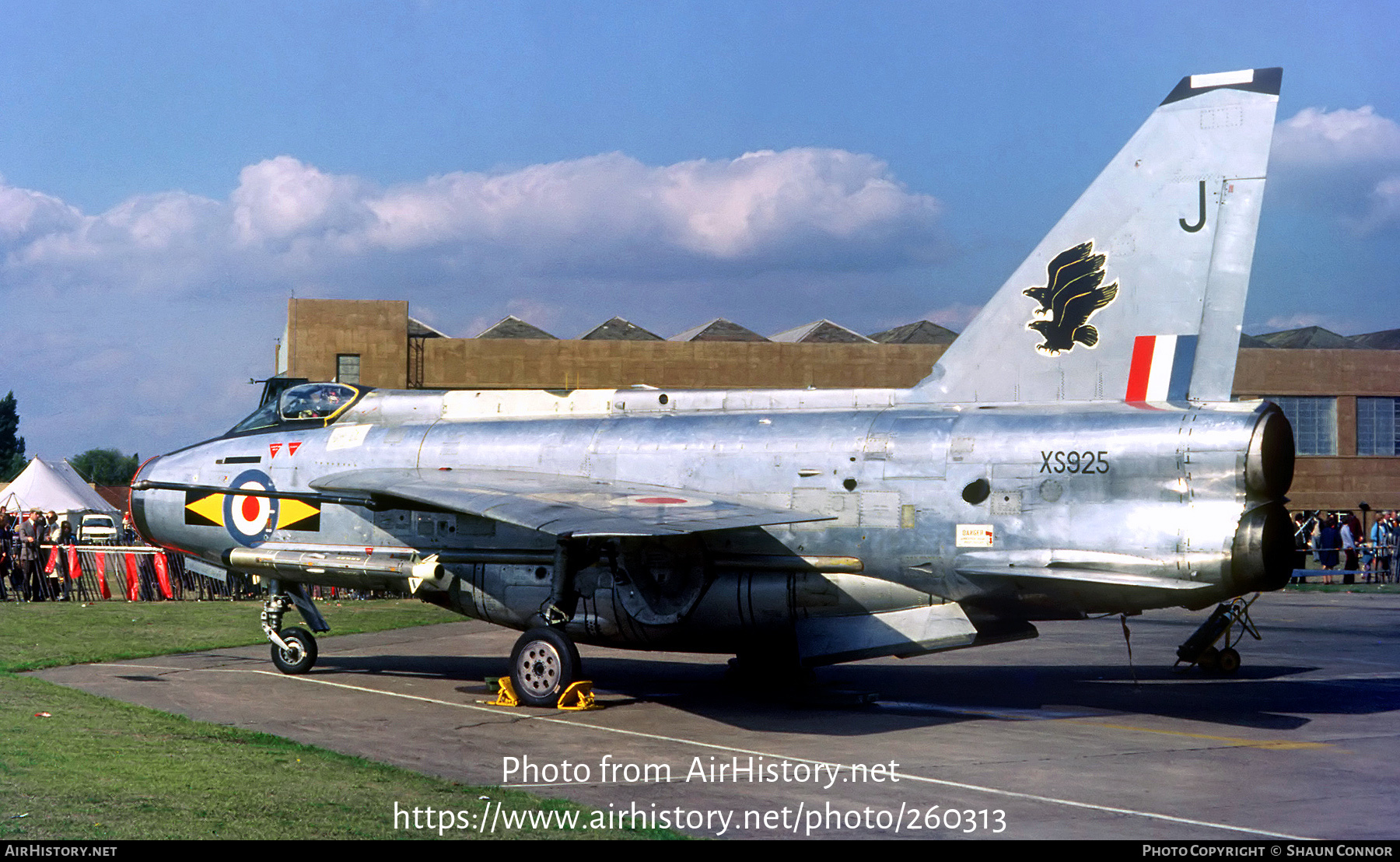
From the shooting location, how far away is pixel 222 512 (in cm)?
1537

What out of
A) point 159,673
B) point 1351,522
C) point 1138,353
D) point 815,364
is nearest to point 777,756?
point 1138,353

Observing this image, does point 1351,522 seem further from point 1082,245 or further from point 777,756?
point 777,756

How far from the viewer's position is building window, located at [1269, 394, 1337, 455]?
2315 inches

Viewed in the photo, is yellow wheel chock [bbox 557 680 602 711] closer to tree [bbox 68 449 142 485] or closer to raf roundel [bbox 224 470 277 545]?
raf roundel [bbox 224 470 277 545]

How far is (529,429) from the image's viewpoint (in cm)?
1444

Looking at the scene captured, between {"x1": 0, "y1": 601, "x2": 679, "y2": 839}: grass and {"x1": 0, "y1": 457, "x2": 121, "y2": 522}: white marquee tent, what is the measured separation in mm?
34532

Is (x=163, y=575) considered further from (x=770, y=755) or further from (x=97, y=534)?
(x=770, y=755)

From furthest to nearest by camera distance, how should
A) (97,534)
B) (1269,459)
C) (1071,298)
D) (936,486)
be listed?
(97,534) → (1071,298) → (936,486) → (1269,459)

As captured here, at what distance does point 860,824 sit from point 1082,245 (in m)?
7.59

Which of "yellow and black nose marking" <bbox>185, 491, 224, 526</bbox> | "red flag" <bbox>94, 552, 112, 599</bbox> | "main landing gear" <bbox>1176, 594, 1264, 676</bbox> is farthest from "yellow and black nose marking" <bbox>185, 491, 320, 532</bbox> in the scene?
"red flag" <bbox>94, 552, 112, 599</bbox>

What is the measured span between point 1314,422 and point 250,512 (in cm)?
5673

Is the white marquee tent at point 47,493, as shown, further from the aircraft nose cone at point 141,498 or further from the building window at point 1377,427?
the building window at point 1377,427

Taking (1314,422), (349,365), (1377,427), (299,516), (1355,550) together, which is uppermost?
(349,365)

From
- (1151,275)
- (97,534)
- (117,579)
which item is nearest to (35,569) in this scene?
(117,579)
